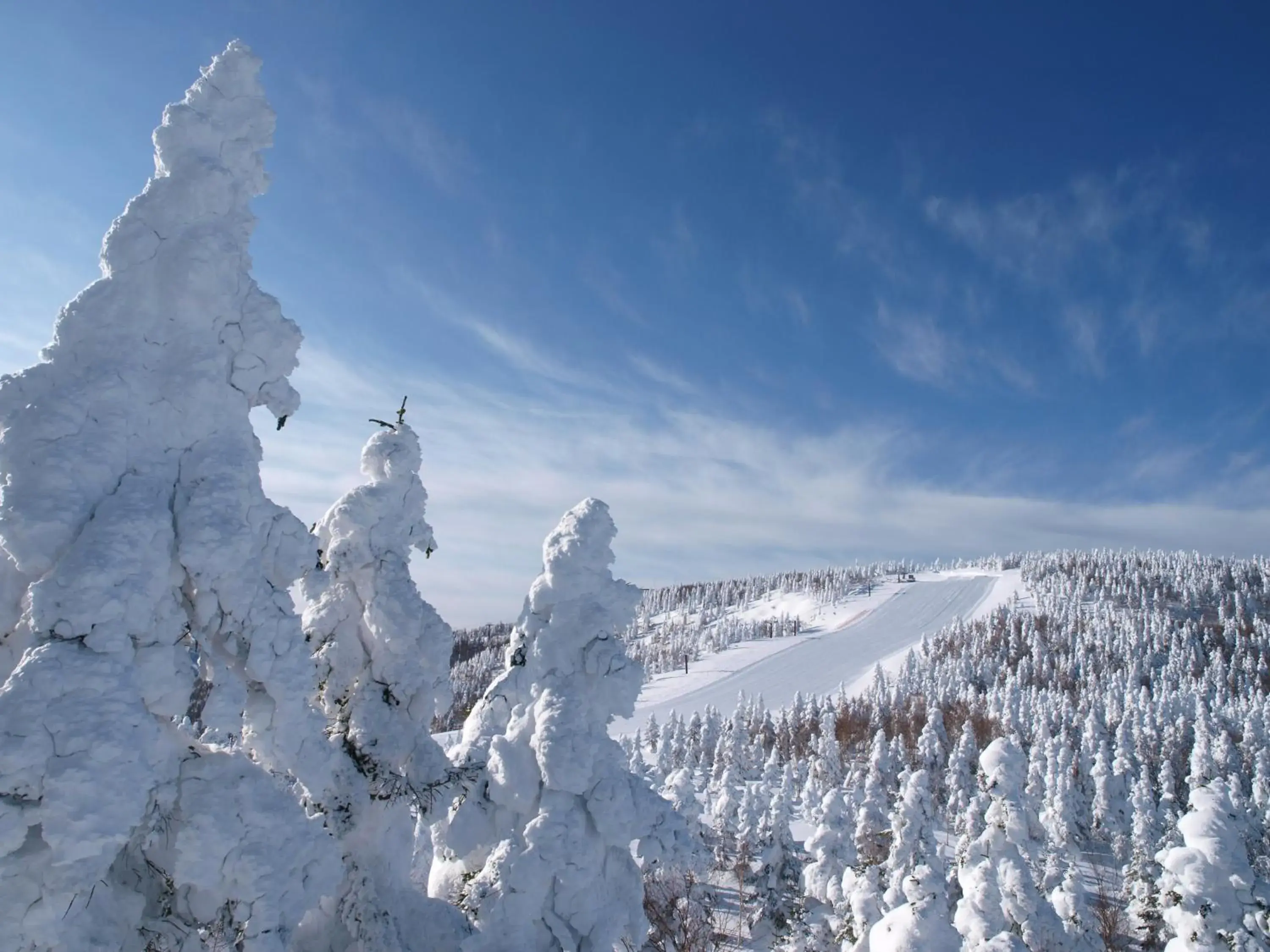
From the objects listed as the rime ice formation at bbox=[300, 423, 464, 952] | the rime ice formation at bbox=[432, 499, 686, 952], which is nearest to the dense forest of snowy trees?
the rime ice formation at bbox=[432, 499, 686, 952]

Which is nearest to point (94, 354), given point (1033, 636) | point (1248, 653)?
point (1033, 636)

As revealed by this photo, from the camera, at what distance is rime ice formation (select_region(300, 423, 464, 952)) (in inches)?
457

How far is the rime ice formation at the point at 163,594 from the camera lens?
6648 millimetres

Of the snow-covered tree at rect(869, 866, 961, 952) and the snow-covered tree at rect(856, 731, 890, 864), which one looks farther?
the snow-covered tree at rect(856, 731, 890, 864)

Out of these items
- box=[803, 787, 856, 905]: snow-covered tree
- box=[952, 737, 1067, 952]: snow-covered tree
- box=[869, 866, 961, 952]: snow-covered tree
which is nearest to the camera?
box=[869, 866, 961, 952]: snow-covered tree

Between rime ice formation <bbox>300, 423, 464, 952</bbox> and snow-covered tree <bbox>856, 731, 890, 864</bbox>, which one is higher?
rime ice formation <bbox>300, 423, 464, 952</bbox>

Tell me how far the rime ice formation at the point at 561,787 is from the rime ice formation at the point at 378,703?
109 cm

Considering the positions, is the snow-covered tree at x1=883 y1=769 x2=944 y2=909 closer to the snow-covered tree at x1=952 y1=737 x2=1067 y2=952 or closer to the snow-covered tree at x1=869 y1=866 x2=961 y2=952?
the snow-covered tree at x1=952 y1=737 x2=1067 y2=952

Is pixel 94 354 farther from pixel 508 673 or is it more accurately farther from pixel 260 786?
pixel 508 673

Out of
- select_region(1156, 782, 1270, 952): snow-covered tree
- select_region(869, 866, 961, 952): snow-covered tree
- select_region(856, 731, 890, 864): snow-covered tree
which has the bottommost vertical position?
select_region(856, 731, 890, 864): snow-covered tree

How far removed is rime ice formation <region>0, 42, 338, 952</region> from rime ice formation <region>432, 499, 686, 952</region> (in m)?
4.03

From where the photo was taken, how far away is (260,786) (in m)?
8.23

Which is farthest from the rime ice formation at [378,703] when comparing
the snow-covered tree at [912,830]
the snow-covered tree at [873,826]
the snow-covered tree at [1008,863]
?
the snow-covered tree at [873,826]

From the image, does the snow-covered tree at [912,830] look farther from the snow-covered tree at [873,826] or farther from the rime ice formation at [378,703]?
the rime ice formation at [378,703]
